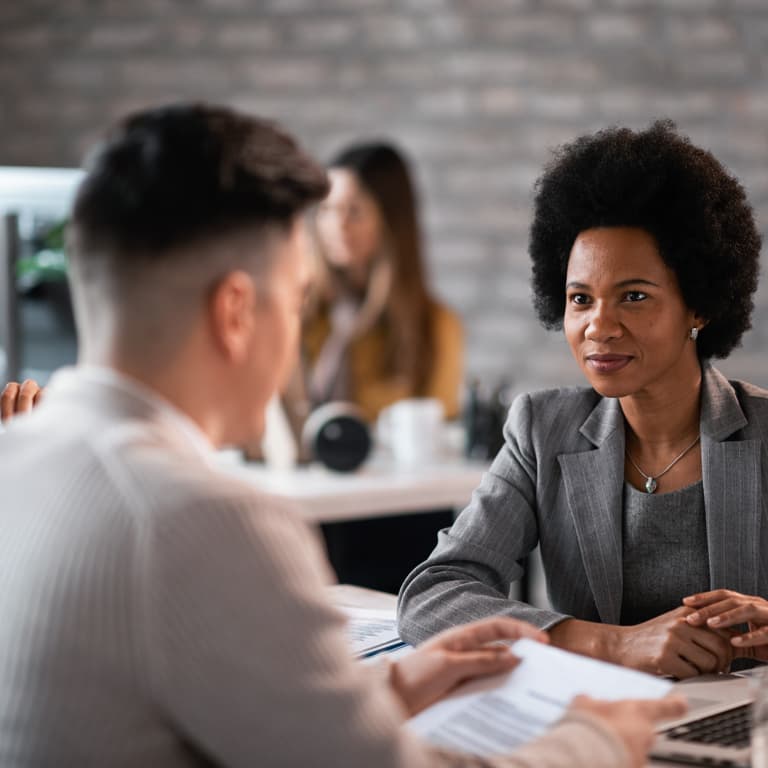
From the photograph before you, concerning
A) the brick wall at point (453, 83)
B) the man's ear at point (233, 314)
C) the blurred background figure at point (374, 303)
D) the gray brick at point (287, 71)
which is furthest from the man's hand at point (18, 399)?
the gray brick at point (287, 71)

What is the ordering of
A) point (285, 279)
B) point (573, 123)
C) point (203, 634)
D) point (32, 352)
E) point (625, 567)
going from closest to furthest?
point (203, 634), point (285, 279), point (625, 567), point (32, 352), point (573, 123)

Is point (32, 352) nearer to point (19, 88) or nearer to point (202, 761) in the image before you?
point (19, 88)

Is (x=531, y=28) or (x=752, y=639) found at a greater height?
(x=531, y=28)

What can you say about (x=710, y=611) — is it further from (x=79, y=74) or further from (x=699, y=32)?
(x=79, y=74)

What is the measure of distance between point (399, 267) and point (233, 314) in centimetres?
331

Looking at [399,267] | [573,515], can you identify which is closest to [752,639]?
[573,515]

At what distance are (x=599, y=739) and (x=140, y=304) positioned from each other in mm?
518

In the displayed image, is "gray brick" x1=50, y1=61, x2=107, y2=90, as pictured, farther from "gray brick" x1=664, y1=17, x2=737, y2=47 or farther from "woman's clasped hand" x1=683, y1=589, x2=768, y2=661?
"woman's clasped hand" x1=683, y1=589, x2=768, y2=661

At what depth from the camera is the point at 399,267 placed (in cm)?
428

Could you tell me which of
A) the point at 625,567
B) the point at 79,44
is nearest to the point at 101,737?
the point at 625,567

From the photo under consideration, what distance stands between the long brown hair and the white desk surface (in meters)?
0.67

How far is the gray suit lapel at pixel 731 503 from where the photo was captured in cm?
173

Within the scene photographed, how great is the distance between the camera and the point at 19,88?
507 cm

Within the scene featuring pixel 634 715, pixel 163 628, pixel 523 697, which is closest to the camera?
pixel 163 628
